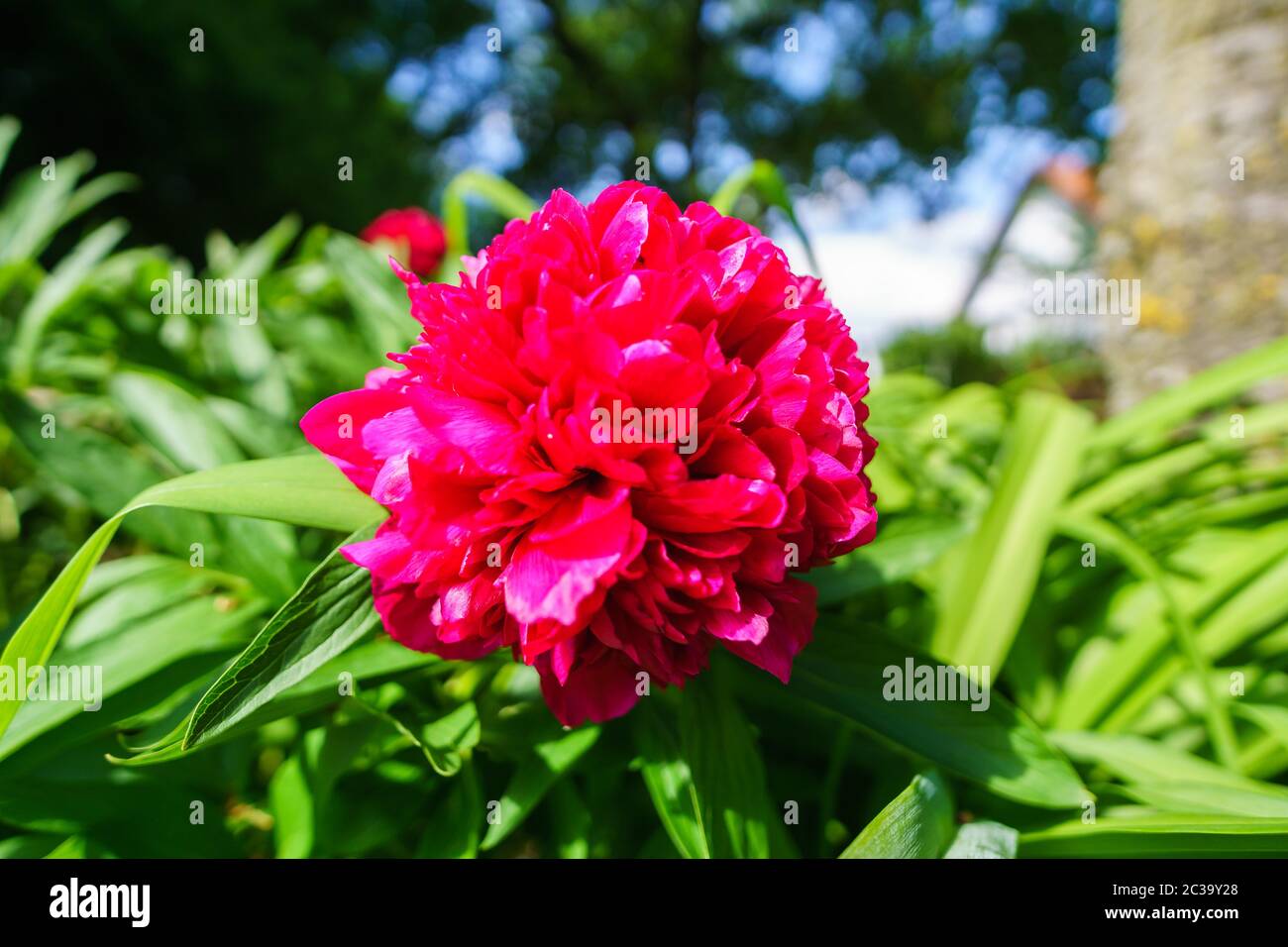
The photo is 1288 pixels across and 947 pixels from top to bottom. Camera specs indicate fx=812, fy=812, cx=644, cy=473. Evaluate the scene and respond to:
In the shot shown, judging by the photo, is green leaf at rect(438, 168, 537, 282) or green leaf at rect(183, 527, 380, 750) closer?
green leaf at rect(183, 527, 380, 750)

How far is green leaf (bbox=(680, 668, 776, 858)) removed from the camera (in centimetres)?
62

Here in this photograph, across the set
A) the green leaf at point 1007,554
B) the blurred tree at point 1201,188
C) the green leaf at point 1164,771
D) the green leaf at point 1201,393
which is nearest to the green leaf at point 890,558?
the green leaf at point 1007,554

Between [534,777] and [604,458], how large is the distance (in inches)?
12.3

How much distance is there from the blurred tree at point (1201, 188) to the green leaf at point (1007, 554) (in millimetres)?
681

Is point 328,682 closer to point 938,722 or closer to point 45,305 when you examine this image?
point 938,722

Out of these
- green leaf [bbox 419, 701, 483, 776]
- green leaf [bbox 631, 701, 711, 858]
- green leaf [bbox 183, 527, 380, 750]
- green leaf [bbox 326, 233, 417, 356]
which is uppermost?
green leaf [bbox 326, 233, 417, 356]

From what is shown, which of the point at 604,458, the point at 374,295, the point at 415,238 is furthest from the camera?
the point at 415,238

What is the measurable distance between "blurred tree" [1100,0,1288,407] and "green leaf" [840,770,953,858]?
1.28m

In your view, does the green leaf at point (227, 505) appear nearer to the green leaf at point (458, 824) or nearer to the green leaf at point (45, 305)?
the green leaf at point (458, 824)

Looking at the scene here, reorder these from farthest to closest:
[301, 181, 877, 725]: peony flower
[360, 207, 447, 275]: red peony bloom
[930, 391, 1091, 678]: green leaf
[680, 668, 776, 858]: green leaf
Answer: [360, 207, 447, 275]: red peony bloom < [930, 391, 1091, 678]: green leaf < [680, 668, 776, 858]: green leaf < [301, 181, 877, 725]: peony flower

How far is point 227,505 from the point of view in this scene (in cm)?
58

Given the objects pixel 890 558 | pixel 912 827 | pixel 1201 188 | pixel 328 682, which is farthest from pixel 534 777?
pixel 1201 188

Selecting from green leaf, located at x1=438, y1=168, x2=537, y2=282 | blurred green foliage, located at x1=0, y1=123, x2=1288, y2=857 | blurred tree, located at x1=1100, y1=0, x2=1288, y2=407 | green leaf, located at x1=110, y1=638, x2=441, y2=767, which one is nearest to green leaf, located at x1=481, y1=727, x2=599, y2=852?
blurred green foliage, located at x1=0, y1=123, x2=1288, y2=857

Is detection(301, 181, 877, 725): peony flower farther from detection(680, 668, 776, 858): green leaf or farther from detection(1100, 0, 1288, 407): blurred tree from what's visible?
detection(1100, 0, 1288, 407): blurred tree
